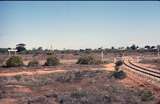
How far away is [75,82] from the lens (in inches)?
1451

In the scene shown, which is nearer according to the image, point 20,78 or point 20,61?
point 20,78

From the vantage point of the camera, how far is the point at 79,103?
21734 millimetres

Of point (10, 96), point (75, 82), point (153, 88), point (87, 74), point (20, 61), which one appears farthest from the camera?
point (20, 61)

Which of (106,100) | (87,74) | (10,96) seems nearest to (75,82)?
(87,74)

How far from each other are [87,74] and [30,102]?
2089 cm

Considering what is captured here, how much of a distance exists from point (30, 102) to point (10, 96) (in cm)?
386

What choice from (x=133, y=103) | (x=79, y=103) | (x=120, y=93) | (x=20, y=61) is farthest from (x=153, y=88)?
(x=20, y=61)

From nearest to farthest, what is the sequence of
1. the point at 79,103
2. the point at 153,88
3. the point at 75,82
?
the point at 79,103
the point at 153,88
the point at 75,82

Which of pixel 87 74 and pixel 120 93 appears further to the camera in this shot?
pixel 87 74

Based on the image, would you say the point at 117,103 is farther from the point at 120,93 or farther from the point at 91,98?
the point at 120,93

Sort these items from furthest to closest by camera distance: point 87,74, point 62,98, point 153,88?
point 87,74, point 153,88, point 62,98

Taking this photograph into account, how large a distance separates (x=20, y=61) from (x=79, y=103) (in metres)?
40.0

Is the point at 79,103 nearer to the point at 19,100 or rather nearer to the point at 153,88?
the point at 19,100

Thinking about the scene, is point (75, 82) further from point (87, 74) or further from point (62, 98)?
point (62, 98)
